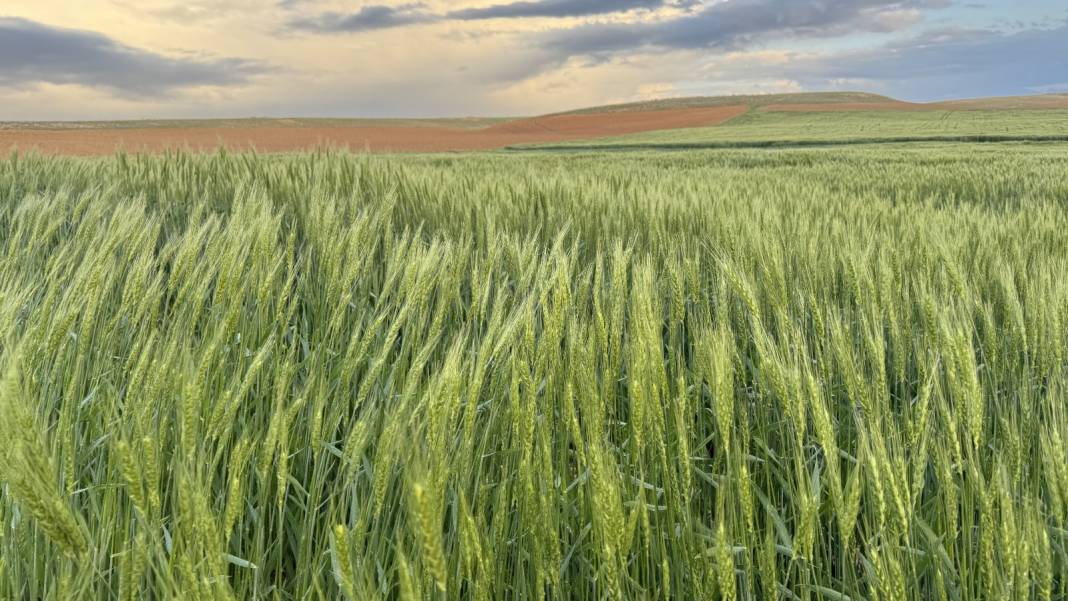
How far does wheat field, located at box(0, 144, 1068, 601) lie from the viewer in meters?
0.69

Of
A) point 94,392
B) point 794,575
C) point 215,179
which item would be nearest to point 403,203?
point 215,179

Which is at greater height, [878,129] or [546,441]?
[878,129]

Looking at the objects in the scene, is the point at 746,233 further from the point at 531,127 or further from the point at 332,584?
the point at 531,127

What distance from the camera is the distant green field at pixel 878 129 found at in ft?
79.4

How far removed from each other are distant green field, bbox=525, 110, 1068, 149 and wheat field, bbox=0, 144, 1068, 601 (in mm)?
25737

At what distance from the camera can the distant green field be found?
79.4 feet

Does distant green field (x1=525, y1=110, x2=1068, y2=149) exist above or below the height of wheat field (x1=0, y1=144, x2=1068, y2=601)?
above

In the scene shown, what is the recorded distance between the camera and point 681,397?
926 millimetres

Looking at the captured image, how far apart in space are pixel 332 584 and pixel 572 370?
0.45 meters

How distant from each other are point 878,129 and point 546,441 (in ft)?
110

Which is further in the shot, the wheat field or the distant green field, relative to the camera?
the distant green field

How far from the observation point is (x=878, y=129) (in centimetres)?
2930

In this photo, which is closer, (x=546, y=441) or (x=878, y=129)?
(x=546, y=441)

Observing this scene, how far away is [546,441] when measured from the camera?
0.75 metres
